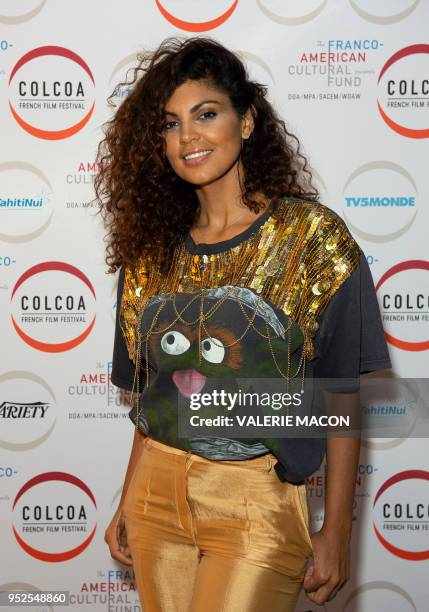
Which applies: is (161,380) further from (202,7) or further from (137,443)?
(202,7)

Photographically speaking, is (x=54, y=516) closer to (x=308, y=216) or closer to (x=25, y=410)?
(x=25, y=410)

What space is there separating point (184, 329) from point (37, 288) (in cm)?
111

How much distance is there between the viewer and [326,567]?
150 cm

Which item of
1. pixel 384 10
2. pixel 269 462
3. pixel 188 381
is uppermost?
pixel 384 10

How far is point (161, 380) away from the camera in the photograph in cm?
161

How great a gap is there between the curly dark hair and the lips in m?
0.27

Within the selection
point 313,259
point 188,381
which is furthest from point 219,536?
point 313,259

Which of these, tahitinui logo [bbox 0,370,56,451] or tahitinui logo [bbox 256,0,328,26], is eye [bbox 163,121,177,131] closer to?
tahitinui logo [bbox 256,0,328,26]

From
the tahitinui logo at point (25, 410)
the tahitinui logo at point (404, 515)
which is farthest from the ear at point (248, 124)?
the tahitinui logo at point (404, 515)

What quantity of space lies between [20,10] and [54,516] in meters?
1.67

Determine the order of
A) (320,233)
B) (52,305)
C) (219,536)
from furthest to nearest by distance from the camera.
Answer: (52,305), (320,233), (219,536)

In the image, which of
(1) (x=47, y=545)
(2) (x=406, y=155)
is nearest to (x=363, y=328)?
(2) (x=406, y=155)

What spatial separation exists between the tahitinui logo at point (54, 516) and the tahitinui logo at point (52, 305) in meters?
0.46

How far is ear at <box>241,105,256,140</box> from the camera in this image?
69.5 inches
